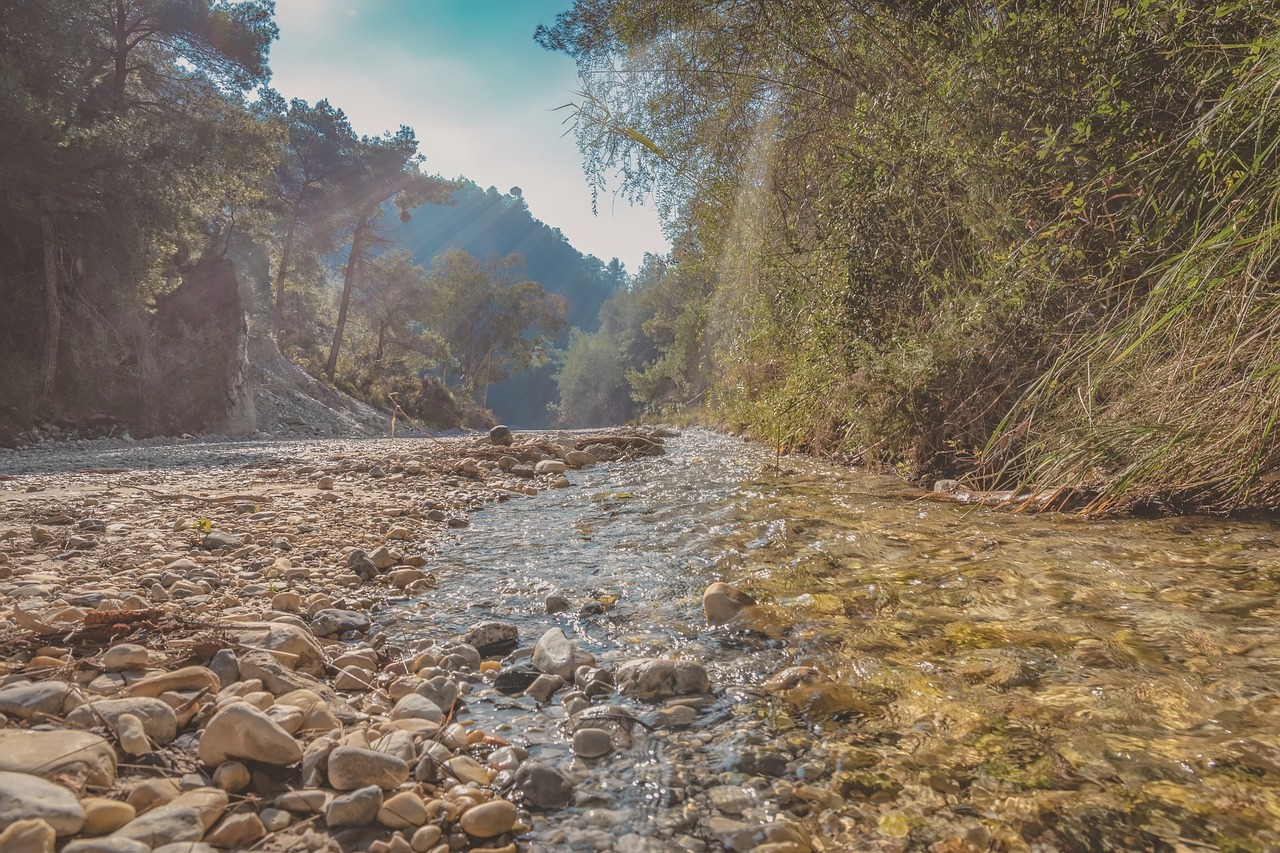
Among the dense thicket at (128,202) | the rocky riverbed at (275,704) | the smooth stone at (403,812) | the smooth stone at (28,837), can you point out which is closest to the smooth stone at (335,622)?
the rocky riverbed at (275,704)

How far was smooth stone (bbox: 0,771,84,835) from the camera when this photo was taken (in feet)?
3.41

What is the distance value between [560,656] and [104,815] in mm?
1167

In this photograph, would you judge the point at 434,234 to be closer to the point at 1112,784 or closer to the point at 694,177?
the point at 694,177

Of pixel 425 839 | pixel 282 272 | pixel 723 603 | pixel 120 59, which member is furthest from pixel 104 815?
pixel 282 272

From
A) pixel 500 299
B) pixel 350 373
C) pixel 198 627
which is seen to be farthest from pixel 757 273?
pixel 500 299

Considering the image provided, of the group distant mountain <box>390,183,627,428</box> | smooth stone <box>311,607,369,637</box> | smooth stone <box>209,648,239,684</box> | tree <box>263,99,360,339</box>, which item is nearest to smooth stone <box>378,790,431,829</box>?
smooth stone <box>209,648,239,684</box>

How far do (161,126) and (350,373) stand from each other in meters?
17.9

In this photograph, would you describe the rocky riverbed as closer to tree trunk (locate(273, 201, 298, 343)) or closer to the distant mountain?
tree trunk (locate(273, 201, 298, 343))

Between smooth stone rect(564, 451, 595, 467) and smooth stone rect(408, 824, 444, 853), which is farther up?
smooth stone rect(564, 451, 595, 467)

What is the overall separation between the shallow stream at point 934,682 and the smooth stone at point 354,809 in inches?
13.1

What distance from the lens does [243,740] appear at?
54.2 inches

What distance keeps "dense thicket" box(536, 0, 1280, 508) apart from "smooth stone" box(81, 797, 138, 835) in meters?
2.97

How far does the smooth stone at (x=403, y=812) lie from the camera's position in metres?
1.28

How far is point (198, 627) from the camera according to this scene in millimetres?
2045
